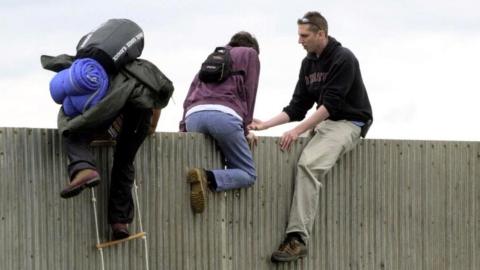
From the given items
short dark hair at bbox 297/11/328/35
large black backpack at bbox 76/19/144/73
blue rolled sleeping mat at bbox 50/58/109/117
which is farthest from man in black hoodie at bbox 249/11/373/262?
blue rolled sleeping mat at bbox 50/58/109/117

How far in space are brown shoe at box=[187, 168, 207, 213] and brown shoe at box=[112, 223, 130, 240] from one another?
0.82 metres

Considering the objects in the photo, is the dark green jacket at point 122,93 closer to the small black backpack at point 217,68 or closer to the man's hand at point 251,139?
the small black backpack at point 217,68

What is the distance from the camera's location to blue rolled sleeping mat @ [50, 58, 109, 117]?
311 inches

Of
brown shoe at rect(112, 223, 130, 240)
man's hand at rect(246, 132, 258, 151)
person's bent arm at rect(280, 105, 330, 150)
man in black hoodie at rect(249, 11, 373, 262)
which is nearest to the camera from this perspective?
brown shoe at rect(112, 223, 130, 240)

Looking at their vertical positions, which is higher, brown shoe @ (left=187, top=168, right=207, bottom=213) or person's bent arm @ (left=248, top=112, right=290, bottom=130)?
person's bent arm @ (left=248, top=112, right=290, bottom=130)

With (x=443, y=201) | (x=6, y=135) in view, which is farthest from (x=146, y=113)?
(x=443, y=201)

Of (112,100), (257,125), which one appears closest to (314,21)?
(257,125)

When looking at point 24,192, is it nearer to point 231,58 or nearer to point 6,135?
point 6,135

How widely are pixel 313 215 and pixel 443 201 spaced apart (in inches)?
90.7

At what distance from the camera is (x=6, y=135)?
26.8 feet

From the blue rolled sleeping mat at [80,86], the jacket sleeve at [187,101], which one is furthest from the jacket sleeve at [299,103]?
the blue rolled sleeping mat at [80,86]

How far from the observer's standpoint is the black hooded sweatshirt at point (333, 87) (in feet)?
33.1

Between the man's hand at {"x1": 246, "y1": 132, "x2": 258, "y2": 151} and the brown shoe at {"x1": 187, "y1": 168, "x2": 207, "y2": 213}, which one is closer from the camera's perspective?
the brown shoe at {"x1": 187, "y1": 168, "x2": 207, "y2": 213}

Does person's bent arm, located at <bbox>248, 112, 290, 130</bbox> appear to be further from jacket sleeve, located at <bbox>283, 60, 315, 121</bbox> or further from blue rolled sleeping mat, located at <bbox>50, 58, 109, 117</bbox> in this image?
blue rolled sleeping mat, located at <bbox>50, 58, 109, 117</bbox>
